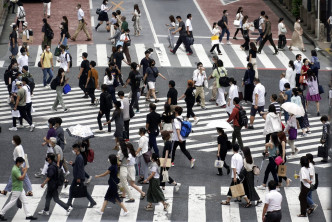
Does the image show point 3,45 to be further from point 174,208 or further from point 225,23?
point 174,208

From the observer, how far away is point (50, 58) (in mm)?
32688

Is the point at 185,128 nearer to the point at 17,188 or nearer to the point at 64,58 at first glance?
the point at 17,188

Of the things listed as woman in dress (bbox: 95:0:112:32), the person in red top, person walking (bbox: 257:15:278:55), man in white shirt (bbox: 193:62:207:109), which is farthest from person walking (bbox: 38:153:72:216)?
woman in dress (bbox: 95:0:112:32)

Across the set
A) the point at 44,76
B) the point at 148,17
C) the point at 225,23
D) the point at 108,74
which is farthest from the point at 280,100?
the point at 148,17

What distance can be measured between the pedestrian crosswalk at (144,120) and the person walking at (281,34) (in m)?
9.23

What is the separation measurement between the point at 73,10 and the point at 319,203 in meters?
28.5

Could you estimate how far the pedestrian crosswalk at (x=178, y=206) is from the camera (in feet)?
70.5

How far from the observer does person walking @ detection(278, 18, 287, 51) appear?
131ft

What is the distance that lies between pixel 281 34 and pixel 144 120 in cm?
1246

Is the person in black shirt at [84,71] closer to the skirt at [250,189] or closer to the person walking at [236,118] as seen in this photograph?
the person walking at [236,118]

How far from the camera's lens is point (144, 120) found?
29719 millimetres

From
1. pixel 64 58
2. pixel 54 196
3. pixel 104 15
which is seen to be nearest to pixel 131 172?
pixel 54 196

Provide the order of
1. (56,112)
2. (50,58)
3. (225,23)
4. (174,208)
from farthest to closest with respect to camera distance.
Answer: (225,23) → (50,58) → (56,112) → (174,208)

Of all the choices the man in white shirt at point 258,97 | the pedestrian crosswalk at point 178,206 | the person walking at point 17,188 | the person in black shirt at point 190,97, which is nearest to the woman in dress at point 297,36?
the man in white shirt at point 258,97
